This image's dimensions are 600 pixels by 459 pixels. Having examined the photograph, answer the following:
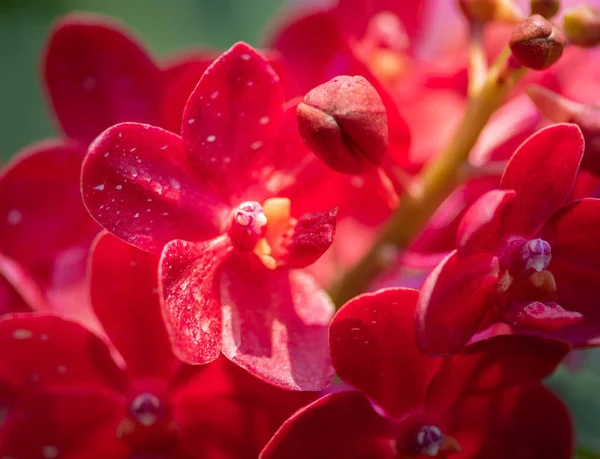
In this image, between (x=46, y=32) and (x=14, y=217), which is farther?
(x=46, y=32)

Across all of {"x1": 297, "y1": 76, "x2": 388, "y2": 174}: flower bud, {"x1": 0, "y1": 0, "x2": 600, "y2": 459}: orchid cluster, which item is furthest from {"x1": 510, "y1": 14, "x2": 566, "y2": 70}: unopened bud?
{"x1": 297, "y1": 76, "x2": 388, "y2": 174}: flower bud

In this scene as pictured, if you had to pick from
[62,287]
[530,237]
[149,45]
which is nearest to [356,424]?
[530,237]

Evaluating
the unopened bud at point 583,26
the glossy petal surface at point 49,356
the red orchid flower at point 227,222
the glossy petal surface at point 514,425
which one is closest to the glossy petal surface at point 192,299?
the red orchid flower at point 227,222

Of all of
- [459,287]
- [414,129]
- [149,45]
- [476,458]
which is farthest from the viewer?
[149,45]

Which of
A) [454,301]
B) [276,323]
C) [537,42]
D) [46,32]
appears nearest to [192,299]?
[276,323]

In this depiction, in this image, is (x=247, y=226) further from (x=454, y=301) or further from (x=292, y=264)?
(x=454, y=301)

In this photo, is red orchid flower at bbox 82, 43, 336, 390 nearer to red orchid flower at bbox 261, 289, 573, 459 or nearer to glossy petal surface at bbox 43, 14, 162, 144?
red orchid flower at bbox 261, 289, 573, 459

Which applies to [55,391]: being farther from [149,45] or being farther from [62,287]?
[149,45]
